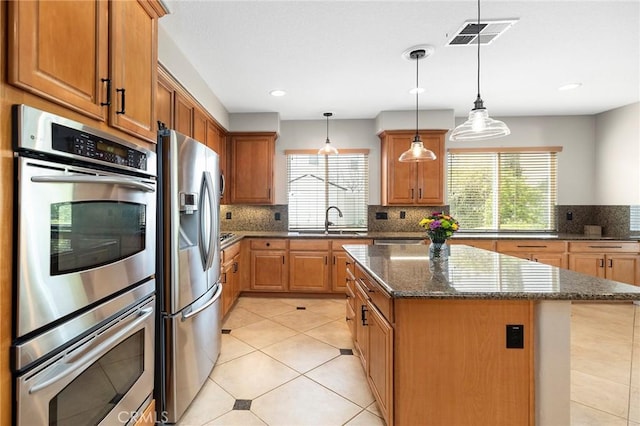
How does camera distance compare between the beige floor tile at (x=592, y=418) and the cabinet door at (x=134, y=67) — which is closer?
the cabinet door at (x=134, y=67)

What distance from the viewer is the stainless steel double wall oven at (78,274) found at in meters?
0.88

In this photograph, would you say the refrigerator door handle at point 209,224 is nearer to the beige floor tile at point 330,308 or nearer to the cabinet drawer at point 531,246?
the beige floor tile at point 330,308

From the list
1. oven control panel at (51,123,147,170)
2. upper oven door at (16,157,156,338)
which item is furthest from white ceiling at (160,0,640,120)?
upper oven door at (16,157,156,338)

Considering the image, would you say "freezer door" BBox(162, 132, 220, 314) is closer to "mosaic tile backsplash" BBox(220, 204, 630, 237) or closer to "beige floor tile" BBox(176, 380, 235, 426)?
"beige floor tile" BBox(176, 380, 235, 426)

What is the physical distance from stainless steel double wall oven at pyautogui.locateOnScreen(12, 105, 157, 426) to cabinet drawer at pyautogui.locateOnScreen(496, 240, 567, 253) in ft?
13.4

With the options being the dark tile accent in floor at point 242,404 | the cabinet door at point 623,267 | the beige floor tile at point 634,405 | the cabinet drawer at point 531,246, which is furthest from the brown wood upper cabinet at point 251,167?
the cabinet door at point 623,267

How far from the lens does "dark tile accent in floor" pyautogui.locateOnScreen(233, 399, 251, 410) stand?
1.90 meters

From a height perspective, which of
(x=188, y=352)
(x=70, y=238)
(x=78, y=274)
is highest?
(x=70, y=238)

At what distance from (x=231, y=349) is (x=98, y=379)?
62.0 inches

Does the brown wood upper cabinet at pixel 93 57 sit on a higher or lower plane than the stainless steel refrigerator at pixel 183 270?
higher

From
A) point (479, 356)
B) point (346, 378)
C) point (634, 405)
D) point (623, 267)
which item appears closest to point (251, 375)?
point (346, 378)

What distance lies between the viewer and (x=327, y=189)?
478cm

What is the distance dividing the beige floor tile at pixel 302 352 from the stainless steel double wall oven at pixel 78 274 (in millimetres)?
1180

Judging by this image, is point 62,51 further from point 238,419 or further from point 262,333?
point 262,333
